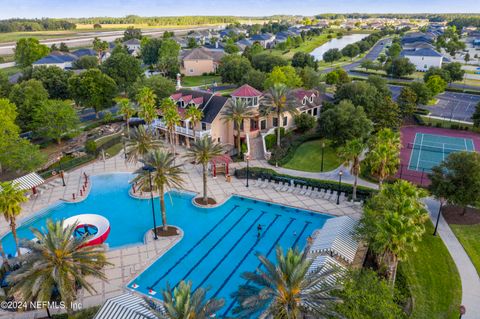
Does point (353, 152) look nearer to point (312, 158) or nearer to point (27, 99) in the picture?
point (312, 158)

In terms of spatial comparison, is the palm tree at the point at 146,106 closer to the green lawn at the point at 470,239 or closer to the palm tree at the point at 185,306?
the palm tree at the point at 185,306

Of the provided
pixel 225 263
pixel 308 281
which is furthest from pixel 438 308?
pixel 225 263

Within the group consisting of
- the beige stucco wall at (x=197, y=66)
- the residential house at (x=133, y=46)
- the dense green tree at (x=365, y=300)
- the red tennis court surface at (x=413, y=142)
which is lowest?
the red tennis court surface at (x=413, y=142)

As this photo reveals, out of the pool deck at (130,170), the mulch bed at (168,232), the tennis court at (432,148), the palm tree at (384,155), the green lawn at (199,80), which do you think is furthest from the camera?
the green lawn at (199,80)

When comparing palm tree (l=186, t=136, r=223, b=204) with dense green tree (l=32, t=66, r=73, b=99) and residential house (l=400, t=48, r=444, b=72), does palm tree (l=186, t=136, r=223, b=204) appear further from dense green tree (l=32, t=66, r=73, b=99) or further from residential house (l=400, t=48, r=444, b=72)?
residential house (l=400, t=48, r=444, b=72)

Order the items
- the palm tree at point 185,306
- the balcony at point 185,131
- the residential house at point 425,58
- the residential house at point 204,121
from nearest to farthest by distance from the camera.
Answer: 1. the palm tree at point 185,306
2. the balcony at point 185,131
3. the residential house at point 204,121
4. the residential house at point 425,58

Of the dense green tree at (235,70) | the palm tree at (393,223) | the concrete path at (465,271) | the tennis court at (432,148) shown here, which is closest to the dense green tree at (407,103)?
the tennis court at (432,148)
